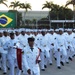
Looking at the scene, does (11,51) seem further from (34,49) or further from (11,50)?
(34,49)

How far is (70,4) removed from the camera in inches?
2375

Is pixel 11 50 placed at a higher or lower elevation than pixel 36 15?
lower

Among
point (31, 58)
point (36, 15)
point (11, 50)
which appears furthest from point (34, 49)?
point (36, 15)

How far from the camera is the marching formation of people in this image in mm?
7938

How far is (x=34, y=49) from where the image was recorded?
794 cm

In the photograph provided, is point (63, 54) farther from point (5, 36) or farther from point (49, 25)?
point (49, 25)

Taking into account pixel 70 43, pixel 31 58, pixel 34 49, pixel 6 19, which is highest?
pixel 6 19

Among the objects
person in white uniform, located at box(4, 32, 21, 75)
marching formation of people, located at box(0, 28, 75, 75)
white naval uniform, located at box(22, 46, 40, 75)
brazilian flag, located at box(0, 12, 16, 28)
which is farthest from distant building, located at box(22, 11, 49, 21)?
white naval uniform, located at box(22, 46, 40, 75)

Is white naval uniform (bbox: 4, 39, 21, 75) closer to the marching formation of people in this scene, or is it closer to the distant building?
the marching formation of people

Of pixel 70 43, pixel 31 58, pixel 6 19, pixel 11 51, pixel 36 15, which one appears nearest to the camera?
pixel 31 58

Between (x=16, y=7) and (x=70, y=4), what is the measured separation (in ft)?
45.0

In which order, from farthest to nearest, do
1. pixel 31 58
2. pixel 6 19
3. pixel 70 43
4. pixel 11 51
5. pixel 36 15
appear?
pixel 36 15, pixel 6 19, pixel 70 43, pixel 11 51, pixel 31 58

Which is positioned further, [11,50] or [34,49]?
[11,50]

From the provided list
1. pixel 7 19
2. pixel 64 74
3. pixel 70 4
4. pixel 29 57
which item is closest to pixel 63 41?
pixel 64 74
